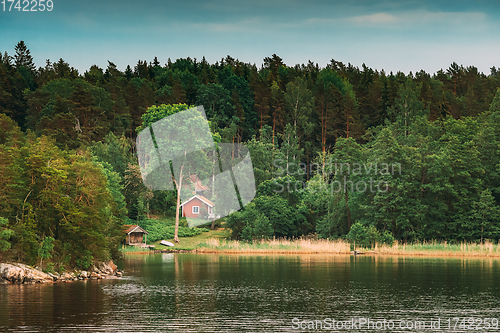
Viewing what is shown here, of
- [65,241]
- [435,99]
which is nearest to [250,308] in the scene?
[65,241]

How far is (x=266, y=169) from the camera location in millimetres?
104938

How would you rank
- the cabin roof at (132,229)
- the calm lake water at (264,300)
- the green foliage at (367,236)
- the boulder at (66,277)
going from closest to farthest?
the calm lake water at (264,300) < the boulder at (66,277) < the green foliage at (367,236) < the cabin roof at (132,229)

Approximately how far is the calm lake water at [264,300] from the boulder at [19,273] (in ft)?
5.41

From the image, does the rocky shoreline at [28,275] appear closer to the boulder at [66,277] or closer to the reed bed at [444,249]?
the boulder at [66,277]

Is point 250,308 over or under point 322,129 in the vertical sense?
under

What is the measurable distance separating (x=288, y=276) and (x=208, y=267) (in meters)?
11.2

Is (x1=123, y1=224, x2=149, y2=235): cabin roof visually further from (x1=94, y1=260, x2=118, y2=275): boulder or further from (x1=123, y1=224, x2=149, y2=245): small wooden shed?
(x1=94, y1=260, x2=118, y2=275): boulder

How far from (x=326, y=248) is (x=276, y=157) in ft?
118

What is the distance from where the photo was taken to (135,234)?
82562 millimetres

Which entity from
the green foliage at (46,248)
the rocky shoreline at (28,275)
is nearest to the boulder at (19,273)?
the rocky shoreline at (28,275)

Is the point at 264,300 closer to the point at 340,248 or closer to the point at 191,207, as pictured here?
the point at 340,248

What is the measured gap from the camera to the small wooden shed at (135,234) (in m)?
80.9

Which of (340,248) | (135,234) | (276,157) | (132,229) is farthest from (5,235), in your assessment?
(276,157)

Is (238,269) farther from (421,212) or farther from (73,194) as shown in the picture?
(421,212)
